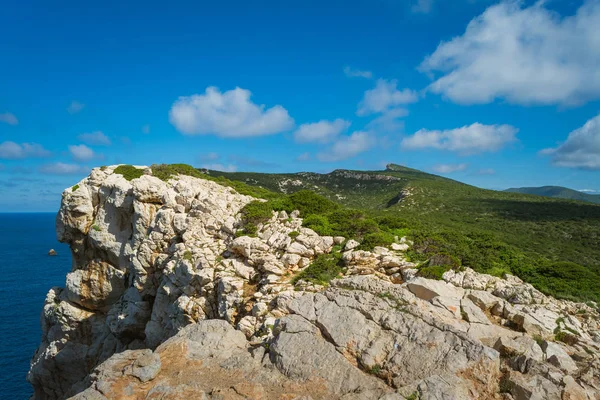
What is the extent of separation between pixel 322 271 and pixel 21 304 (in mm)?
62276

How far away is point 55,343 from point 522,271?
3290 centimetres

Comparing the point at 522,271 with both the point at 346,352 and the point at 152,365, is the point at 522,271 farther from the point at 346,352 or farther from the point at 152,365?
the point at 152,365

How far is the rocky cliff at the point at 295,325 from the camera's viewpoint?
29.6 feet

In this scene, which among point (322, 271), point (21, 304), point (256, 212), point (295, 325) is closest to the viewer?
point (295, 325)

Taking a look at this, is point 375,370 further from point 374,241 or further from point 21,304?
point 21,304

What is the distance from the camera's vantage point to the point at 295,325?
434 inches

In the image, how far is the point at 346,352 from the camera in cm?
1009

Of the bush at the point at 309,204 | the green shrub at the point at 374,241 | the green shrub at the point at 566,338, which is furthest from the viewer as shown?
the bush at the point at 309,204

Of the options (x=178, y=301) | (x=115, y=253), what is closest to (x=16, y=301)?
(x=115, y=253)

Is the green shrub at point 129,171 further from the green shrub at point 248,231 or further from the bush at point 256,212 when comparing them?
the green shrub at point 248,231

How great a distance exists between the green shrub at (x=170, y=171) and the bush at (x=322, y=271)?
16154 millimetres

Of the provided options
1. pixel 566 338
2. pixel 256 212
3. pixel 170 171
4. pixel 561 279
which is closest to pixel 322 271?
pixel 256 212

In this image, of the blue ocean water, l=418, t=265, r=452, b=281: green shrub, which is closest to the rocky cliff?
l=418, t=265, r=452, b=281: green shrub

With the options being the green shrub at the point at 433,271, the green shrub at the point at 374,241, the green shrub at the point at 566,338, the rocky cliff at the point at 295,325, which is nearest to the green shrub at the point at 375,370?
the rocky cliff at the point at 295,325
